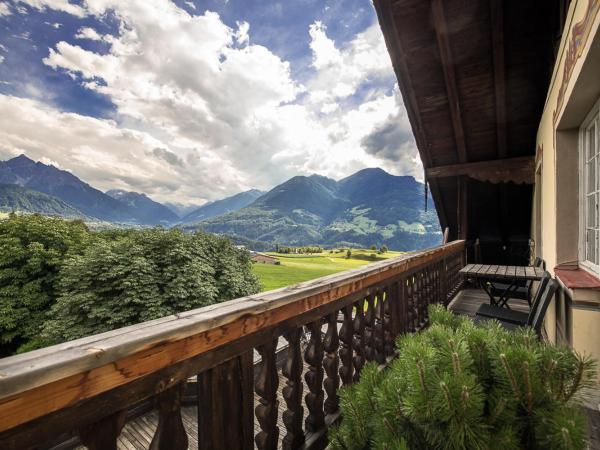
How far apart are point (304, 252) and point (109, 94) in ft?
236

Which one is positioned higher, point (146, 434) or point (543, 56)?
point (543, 56)

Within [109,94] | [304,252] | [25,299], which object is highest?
[109,94]

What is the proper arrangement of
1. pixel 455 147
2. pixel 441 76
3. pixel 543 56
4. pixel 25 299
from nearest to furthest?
pixel 543 56 → pixel 441 76 → pixel 455 147 → pixel 25 299

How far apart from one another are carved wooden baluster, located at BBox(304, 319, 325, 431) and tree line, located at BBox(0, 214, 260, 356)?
46.8 ft

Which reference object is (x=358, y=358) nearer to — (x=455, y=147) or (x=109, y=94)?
(x=455, y=147)

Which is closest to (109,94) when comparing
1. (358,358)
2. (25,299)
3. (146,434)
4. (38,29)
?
(38,29)

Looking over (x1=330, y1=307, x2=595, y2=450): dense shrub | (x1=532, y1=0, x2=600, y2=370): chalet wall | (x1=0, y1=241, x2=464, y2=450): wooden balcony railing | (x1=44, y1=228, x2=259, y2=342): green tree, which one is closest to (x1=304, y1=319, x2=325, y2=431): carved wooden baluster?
(x1=0, y1=241, x2=464, y2=450): wooden balcony railing

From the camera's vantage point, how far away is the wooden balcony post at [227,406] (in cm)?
100

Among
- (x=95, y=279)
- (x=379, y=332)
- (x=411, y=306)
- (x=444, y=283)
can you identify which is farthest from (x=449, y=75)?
(x=95, y=279)

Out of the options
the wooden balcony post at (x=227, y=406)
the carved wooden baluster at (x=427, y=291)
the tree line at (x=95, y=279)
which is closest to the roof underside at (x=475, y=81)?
the carved wooden baluster at (x=427, y=291)

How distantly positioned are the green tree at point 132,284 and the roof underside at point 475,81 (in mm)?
13088

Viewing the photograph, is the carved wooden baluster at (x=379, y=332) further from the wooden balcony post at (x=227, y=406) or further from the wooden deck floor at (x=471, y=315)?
the wooden balcony post at (x=227, y=406)

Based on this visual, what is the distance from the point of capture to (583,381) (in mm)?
1018

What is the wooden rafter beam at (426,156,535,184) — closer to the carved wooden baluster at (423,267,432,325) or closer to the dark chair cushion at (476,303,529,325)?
the dark chair cushion at (476,303,529,325)
